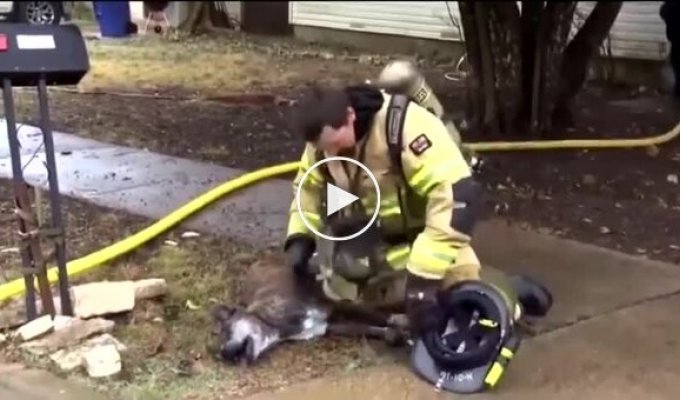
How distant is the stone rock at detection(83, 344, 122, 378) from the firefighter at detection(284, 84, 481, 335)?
1010mm

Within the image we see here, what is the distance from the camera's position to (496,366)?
4.70 meters

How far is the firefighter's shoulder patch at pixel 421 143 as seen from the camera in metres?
4.79

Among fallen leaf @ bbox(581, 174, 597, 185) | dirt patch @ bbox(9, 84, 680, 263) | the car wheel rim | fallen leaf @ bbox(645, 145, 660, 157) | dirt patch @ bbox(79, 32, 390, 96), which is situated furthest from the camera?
the car wheel rim

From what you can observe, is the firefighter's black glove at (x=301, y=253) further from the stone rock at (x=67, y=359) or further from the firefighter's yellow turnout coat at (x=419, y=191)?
the stone rock at (x=67, y=359)

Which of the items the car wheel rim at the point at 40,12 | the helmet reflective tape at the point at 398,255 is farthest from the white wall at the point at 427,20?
the helmet reflective tape at the point at 398,255

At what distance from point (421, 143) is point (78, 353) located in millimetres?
1610

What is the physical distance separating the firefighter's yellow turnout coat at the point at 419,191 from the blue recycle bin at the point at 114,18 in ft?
51.1

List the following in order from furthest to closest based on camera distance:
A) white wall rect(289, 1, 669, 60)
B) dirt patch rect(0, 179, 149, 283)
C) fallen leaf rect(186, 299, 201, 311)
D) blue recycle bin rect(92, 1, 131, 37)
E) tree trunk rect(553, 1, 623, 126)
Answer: blue recycle bin rect(92, 1, 131, 37)
white wall rect(289, 1, 669, 60)
tree trunk rect(553, 1, 623, 126)
dirt patch rect(0, 179, 149, 283)
fallen leaf rect(186, 299, 201, 311)

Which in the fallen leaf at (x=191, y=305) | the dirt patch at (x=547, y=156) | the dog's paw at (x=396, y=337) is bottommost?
the dirt patch at (x=547, y=156)

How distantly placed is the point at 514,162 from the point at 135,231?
10.5ft

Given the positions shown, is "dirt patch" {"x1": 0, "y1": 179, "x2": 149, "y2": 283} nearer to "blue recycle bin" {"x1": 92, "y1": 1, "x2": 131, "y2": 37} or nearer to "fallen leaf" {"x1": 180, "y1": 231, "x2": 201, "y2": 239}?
"fallen leaf" {"x1": 180, "y1": 231, "x2": 201, "y2": 239}

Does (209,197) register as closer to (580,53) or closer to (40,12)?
(580,53)

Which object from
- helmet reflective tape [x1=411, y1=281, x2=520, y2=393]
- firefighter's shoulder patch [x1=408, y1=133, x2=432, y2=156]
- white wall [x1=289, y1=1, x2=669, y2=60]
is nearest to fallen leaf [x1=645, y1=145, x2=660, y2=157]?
white wall [x1=289, y1=1, x2=669, y2=60]

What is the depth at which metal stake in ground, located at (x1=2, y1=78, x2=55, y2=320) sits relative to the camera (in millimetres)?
5203
